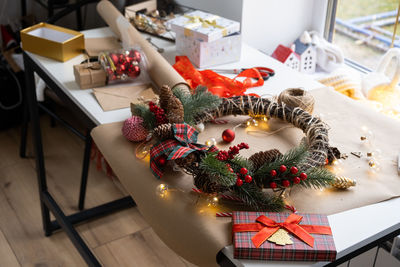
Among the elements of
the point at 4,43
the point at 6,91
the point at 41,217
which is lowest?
the point at 41,217

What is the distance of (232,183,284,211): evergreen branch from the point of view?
38.8 inches

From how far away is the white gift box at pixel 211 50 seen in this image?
1643 mm

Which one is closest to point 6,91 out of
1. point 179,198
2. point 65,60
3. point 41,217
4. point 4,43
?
point 4,43

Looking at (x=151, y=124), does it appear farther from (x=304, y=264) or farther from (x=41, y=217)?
(x=41, y=217)

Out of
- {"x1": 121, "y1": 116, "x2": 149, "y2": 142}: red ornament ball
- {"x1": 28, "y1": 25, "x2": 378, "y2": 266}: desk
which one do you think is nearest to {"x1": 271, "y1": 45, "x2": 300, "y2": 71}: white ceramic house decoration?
{"x1": 28, "y1": 25, "x2": 378, "y2": 266}: desk

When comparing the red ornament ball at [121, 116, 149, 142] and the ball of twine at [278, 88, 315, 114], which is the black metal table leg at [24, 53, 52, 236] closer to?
the red ornament ball at [121, 116, 149, 142]

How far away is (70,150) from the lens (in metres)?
2.65

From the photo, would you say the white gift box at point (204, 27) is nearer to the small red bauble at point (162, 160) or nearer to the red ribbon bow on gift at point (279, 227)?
the small red bauble at point (162, 160)

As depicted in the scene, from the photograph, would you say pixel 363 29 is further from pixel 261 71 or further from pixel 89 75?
pixel 89 75

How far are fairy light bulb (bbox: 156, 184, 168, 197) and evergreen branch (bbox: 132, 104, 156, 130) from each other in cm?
19

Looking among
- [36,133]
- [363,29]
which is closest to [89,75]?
[36,133]

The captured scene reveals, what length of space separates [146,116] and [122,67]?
35 cm

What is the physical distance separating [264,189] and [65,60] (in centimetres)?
93

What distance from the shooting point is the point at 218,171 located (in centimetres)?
96
